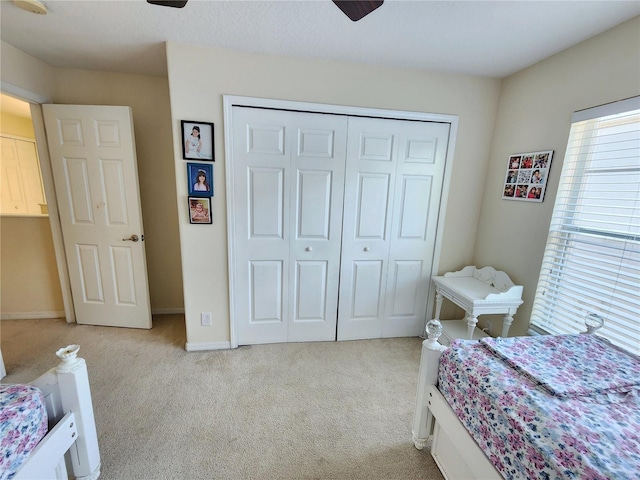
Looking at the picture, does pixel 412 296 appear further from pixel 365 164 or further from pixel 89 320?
pixel 89 320

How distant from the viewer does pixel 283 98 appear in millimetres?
2104

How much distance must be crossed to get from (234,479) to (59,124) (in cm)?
298

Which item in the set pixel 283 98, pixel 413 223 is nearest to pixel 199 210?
pixel 283 98

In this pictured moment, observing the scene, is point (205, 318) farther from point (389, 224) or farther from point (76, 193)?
point (389, 224)

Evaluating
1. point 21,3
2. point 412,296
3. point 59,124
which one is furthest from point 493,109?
point 59,124

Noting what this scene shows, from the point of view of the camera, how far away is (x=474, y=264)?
264 cm

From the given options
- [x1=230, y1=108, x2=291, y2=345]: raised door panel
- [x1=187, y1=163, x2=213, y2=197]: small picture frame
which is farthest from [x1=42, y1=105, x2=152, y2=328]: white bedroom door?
[x1=230, y1=108, x2=291, y2=345]: raised door panel

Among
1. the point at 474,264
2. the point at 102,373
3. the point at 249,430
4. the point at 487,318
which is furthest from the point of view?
the point at 474,264

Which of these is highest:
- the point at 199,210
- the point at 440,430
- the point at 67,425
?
the point at 199,210

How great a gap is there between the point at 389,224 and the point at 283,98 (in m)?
1.35

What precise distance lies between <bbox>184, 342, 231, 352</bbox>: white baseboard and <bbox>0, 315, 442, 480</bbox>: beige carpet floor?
0.04m

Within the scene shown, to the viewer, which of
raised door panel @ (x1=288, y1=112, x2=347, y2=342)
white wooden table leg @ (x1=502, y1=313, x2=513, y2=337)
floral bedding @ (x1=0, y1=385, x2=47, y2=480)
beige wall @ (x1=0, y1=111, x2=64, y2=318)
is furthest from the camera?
beige wall @ (x1=0, y1=111, x2=64, y2=318)

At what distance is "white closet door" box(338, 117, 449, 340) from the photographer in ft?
7.57

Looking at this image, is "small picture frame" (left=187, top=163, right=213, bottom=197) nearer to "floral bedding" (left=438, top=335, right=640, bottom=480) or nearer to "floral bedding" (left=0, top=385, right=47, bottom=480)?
"floral bedding" (left=0, top=385, right=47, bottom=480)
